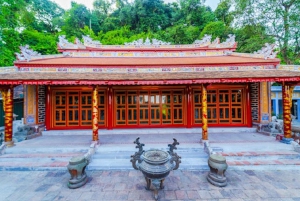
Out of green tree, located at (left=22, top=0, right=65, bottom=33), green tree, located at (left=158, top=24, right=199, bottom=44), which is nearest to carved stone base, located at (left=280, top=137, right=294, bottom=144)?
green tree, located at (left=158, top=24, right=199, bottom=44)

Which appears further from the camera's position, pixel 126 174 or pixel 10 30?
pixel 10 30

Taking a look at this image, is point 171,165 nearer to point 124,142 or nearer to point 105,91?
point 124,142

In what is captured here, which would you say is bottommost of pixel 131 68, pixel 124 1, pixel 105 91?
pixel 105 91

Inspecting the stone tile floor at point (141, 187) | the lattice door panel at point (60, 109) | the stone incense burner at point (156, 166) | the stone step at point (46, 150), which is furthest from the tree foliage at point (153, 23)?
the stone incense burner at point (156, 166)

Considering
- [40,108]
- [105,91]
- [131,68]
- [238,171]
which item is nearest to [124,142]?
[105,91]

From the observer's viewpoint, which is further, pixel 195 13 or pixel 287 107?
pixel 195 13

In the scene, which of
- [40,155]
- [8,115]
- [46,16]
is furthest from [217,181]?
[46,16]

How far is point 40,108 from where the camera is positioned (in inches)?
284

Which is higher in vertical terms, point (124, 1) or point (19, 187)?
point (124, 1)

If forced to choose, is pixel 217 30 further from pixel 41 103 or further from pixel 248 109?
pixel 41 103

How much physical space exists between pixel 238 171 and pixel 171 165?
2.40 m

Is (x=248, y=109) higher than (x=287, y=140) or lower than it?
higher

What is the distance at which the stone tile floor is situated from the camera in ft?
11.0

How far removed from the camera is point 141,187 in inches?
145
